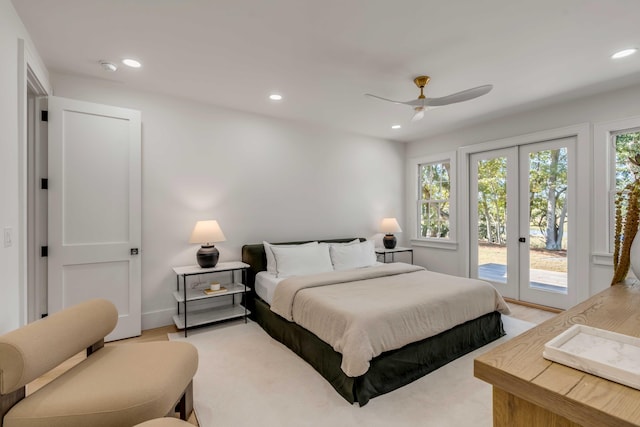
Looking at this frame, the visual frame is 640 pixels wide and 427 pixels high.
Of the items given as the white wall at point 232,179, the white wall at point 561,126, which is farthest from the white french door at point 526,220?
the white wall at point 232,179

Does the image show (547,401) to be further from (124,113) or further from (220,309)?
(124,113)

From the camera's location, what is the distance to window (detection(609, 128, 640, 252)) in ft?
10.9

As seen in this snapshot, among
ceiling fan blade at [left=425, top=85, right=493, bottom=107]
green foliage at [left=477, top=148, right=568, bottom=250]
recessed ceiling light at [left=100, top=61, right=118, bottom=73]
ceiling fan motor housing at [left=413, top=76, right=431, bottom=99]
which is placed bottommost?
green foliage at [left=477, top=148, right=568, bottom=250]

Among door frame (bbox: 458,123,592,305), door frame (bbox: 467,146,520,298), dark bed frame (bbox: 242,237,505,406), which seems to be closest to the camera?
dark bed frame (bbox: 242,237,505,406)

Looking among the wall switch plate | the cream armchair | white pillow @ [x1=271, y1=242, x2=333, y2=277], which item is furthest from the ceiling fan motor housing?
the wall switch plate

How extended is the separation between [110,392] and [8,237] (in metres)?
1.23

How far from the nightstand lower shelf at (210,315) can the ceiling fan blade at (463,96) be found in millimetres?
3004

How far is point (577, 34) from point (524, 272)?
3.00 meters

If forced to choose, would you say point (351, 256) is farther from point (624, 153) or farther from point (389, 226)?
point (624, 153)

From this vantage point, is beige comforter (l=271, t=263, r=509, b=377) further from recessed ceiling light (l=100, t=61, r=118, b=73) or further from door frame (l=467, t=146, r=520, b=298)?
recessed ceiling light (l=100, t=61, r=118, b=73)

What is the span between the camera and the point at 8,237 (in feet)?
6.07

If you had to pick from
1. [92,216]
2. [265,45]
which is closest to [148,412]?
[92,216]

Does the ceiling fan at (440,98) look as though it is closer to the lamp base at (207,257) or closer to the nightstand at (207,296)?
the lamp base at (207,257)

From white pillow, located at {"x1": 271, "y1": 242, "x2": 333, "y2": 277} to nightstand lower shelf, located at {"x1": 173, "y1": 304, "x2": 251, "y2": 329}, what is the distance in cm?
67
